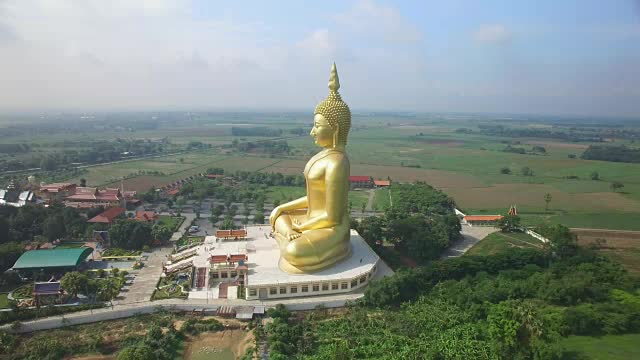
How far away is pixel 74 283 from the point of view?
18.6 meters

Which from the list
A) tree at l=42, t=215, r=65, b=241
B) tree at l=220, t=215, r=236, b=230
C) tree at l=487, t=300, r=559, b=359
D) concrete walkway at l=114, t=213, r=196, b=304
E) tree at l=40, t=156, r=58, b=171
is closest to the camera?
tree at l=487, t=300, r=559, b=359

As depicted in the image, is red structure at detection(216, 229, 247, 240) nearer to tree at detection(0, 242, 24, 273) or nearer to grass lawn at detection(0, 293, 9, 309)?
tree at detection(0, 242, 24, 273)

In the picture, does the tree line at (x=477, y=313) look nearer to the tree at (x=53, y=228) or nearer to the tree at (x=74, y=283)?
the tree at (x=74, y=283)

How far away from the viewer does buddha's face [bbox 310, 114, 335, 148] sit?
19578 millimetres

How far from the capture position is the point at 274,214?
21328 mm

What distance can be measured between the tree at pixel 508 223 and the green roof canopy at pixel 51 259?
25.2 metres

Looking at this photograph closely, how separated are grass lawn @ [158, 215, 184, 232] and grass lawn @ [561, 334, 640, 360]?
946 inches

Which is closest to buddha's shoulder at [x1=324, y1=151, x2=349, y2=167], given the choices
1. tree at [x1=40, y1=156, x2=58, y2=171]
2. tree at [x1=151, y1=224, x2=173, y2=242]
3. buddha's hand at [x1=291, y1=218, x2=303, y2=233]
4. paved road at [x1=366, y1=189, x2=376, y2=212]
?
buddha's hand at [x1=291, y1=218, x2=303, y2=233]

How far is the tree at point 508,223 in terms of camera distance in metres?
30.0

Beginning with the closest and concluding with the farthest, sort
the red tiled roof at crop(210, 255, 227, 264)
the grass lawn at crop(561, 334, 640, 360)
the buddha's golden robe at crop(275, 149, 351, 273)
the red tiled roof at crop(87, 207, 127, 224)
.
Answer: the grass lawn at crop(561, 334, 640, 360), the buddha's golden robe at crop(275, 149, 351, 273), the red tiled roof at crop(210, 255, 227, 264), the red tiled roof at crop(87, 207, 127, 224)

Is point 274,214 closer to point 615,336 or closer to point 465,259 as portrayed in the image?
point 465,259

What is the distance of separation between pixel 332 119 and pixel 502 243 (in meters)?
15.1

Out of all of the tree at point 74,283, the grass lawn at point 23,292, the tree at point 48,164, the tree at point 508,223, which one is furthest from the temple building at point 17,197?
the tree at point 508,223

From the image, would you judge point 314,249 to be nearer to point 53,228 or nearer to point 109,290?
point 109,290
